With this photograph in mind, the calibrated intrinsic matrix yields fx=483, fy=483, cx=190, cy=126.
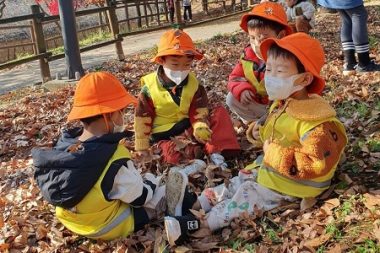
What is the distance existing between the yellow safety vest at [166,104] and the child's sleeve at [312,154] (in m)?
1.22

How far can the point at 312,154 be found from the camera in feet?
9.12

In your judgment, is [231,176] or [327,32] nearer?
[231,176]

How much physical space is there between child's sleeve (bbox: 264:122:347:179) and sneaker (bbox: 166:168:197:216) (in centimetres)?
60

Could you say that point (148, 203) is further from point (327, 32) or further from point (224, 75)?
point (327, 32)

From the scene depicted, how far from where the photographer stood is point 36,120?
6391 mm

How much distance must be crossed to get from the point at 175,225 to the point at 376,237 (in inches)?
44.7

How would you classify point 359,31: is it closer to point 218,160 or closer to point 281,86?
point 218,160

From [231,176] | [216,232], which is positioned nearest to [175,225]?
[216,232]

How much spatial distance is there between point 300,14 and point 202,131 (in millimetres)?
3584

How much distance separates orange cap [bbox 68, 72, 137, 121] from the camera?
287cm

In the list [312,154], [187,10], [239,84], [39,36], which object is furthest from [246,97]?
[187,10]

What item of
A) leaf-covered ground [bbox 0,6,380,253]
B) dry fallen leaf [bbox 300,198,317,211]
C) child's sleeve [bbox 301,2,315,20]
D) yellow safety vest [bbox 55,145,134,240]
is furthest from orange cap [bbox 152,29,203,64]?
child's sleeve [bbox 301,2,315,20]

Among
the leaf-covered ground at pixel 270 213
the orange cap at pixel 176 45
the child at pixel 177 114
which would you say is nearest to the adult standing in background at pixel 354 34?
the leaf-covered ground at pixel 270 213

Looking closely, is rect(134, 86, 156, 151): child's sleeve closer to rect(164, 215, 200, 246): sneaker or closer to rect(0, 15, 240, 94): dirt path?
rect(164, 215, 200, 246): sneaker
